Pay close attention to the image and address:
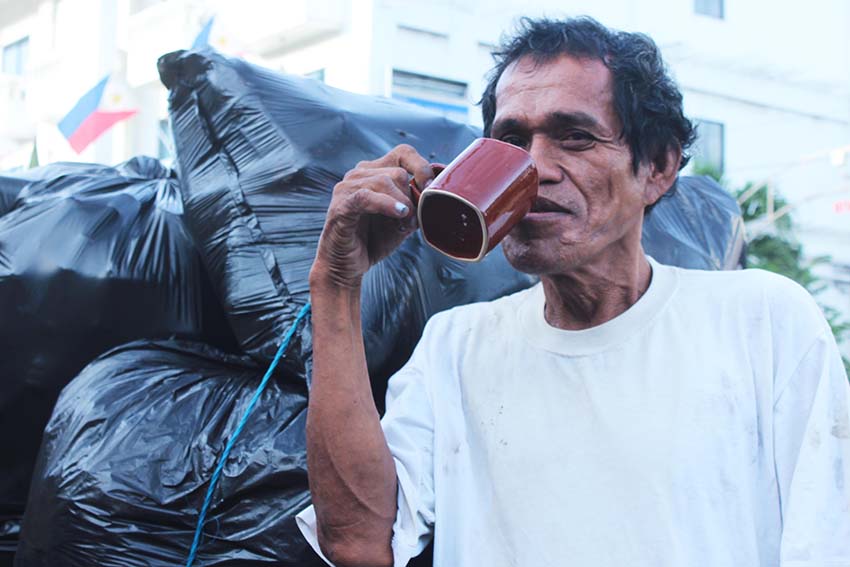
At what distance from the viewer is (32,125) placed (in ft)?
52.3

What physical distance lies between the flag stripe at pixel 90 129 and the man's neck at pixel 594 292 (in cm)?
816

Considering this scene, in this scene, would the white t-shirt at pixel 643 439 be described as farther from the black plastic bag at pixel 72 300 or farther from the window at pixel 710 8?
the window at pixel 710 8

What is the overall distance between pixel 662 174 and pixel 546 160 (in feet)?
0.80

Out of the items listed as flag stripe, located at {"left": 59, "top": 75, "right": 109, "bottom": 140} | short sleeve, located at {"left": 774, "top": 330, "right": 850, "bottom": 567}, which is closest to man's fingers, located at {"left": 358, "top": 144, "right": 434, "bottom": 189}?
short sleeve, located at {"left": 774, "top": 330, "right": 850, "bottom": 567}

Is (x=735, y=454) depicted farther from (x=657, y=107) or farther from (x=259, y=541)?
(x=259, y=541)

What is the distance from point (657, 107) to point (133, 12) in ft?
45.7

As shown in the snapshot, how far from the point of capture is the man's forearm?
130cm

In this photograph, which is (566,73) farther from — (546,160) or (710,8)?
(710,8)

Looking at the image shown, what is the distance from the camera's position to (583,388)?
4.25 feet

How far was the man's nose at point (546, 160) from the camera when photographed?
1338 mm

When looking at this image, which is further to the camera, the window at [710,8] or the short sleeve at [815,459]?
the window at [710,8]

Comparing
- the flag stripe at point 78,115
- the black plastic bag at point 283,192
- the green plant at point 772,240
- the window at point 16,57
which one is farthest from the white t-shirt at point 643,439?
the window at point 16,57

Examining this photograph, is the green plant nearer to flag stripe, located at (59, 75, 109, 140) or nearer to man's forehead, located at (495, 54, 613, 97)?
flag stripe, located at (59, 75, 109, 140)

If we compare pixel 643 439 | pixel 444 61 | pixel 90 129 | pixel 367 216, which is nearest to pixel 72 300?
pixel 367 216
